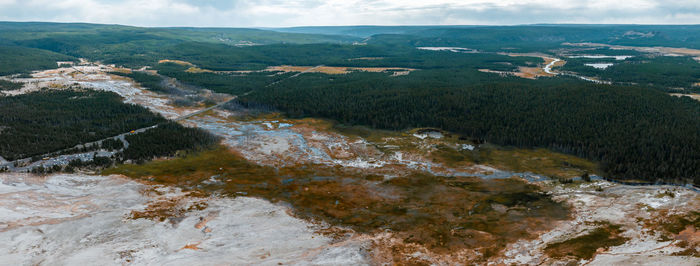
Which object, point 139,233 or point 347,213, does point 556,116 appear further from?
point 139,233

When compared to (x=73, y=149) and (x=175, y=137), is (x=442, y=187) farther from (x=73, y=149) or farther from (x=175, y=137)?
(x=73, y=149)

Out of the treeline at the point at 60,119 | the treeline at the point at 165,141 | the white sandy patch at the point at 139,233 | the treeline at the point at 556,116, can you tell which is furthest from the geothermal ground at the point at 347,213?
the treeline at the point at 60,119

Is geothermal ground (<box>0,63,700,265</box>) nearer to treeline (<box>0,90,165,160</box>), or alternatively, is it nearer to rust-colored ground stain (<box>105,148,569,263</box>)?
rust-colored ground stain (<box>105,148,569,263</box>)

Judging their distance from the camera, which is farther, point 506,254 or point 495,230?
point 495,230

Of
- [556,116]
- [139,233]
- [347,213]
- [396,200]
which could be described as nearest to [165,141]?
[139,233]

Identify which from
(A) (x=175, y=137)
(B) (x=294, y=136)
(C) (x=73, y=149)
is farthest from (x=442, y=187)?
(C) (x=73, y=149)

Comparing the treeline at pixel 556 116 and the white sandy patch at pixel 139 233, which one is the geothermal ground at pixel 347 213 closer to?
the white sandy patch at pixel 139 233
